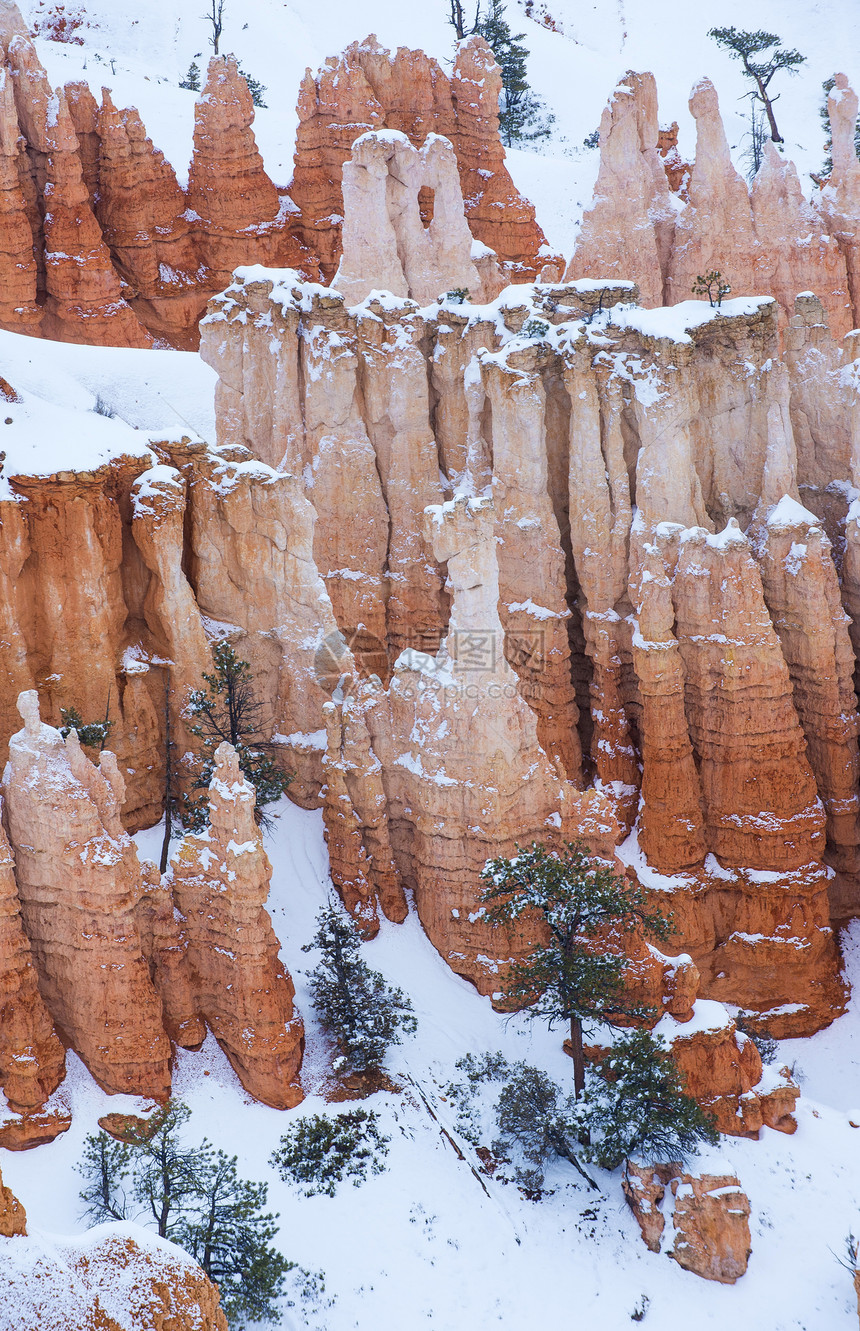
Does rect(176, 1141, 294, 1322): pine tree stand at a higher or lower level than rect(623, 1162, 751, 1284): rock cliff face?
higher

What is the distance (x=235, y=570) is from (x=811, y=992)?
51.8 feet

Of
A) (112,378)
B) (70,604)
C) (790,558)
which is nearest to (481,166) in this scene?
(112,378)

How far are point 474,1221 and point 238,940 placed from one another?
20.7 feet

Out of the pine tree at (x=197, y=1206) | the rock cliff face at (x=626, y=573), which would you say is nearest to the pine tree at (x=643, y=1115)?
the rock cliff face at (x=626, y=573)

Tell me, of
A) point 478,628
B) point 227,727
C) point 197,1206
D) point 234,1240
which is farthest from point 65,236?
point 234,1240

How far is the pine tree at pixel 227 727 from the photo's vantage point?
27.5 meters

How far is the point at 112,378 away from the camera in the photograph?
1367 inches

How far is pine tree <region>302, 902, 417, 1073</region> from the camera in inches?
990

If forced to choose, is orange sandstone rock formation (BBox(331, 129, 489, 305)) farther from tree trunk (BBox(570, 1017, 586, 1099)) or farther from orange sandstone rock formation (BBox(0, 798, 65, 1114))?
tree trunk (BBox(570, 1017, 586, 1099))

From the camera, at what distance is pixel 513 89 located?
6338 centimetres

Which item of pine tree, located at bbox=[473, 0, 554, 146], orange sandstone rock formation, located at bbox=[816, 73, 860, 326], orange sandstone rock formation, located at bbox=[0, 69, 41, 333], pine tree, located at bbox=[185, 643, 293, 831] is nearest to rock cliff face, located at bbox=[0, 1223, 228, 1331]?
pine tree, located at bbox=[185, 643, 293, 831]

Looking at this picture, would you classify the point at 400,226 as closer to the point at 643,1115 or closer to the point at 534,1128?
the point at 534,1128

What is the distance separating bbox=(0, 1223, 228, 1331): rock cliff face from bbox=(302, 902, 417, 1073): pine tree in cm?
835

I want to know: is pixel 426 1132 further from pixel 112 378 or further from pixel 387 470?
pixel 112 378
